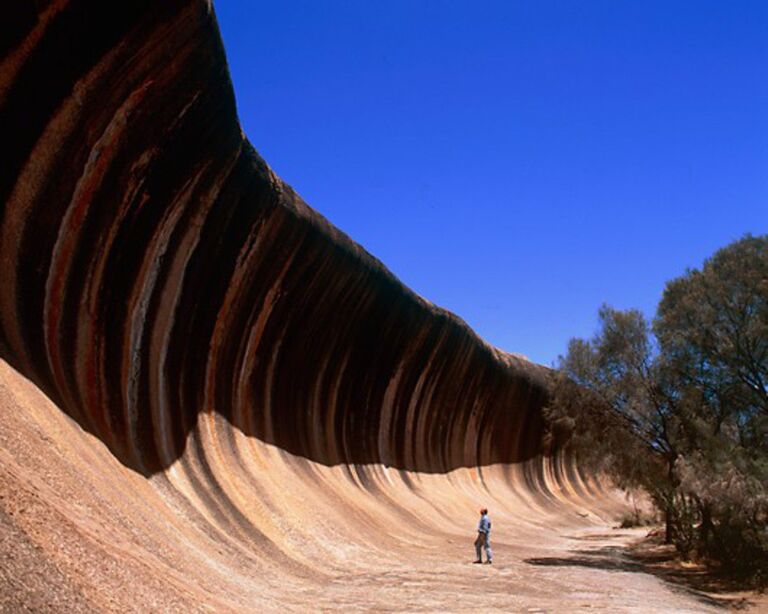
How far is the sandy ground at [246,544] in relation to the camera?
641 centimetres

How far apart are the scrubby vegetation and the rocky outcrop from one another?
7026mm

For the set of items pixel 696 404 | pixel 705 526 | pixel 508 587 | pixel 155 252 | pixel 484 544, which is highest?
pixel 155 252

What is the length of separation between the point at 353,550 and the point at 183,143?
8722 mm

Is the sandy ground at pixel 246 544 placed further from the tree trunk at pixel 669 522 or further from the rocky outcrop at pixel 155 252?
the tree trunk at pixel 669 522

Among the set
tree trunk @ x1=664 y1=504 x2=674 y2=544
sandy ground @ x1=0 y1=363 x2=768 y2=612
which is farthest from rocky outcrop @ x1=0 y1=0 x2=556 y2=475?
tree trunk @ x1=664 y1=504 x2=674 y2=544

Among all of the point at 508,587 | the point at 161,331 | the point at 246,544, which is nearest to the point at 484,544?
the point at 508,587

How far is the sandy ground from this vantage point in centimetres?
641

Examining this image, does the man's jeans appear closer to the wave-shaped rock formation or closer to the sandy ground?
the sandy ground

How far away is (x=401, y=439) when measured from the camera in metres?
27.0

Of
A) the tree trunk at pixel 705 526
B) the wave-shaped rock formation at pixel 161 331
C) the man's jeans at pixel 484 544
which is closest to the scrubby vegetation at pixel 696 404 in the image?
the tree trunk at pixel 705 526

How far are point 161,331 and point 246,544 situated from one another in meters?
4.15

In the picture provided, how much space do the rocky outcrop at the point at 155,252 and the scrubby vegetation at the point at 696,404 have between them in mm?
7026

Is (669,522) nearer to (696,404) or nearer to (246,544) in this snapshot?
(696,404)

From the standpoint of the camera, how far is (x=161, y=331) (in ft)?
45.5
